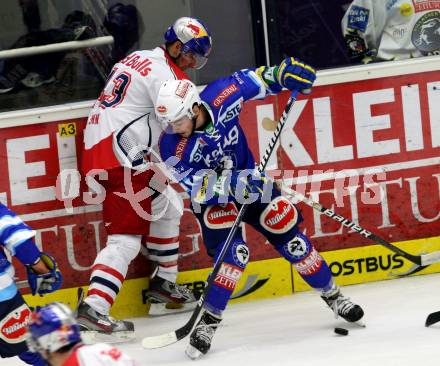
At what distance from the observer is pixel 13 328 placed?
4.34 m

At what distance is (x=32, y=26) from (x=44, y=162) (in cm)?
65

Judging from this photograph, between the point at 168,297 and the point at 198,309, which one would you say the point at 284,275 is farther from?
the point at 198,309

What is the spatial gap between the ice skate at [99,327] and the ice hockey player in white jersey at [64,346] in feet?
6.46

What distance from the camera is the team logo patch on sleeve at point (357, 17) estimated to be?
5.83 m

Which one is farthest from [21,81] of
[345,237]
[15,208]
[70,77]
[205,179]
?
[345,237]

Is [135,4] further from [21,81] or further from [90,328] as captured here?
[90,328]

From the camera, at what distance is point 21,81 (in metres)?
5.58

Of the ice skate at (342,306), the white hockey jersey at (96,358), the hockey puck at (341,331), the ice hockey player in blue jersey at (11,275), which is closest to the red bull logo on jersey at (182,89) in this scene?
the ice hockey player in blue jersey at (11,275)

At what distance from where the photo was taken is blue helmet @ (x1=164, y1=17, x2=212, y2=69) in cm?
532

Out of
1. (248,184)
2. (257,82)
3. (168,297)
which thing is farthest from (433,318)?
(168,297)

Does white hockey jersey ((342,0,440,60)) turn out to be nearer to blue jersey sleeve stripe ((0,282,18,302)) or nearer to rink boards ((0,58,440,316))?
rink boards ((0,58,440,316))

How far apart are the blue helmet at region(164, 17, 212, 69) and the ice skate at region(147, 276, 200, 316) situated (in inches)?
42.6

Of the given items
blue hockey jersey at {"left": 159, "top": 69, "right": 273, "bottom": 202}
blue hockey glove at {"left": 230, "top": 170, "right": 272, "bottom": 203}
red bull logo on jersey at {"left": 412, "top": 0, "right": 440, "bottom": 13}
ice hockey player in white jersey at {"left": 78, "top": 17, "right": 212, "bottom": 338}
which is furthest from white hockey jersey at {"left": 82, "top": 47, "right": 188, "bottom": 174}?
red bull logo on jersey at {"left": 412, "top": 0, "right": 440, "bottom": 13}

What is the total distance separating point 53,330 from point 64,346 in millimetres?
52
